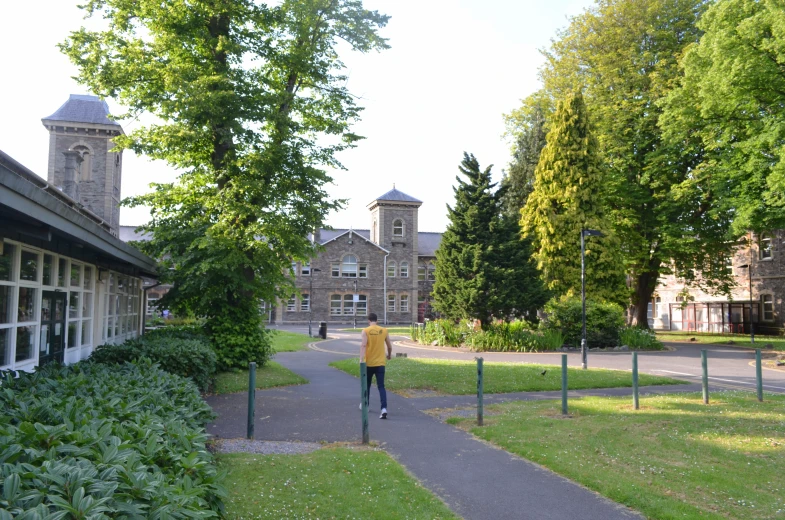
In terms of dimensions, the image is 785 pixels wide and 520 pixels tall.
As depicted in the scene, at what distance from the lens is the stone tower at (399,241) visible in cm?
6106

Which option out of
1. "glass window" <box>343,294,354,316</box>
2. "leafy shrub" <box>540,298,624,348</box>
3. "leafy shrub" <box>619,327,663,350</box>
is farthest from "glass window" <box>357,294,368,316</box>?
"leafy shrub" <box>619,327,663,350</box>

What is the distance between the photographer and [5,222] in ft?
21.2

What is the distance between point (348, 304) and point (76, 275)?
4885cm

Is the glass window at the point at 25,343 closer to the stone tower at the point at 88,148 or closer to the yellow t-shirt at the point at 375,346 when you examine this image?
the yellow t-shirt at the point at 375,346

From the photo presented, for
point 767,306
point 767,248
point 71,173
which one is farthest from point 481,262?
point 767,306

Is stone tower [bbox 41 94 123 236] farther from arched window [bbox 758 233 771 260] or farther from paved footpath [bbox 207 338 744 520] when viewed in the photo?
arched window [bbox 758 233 771 260]

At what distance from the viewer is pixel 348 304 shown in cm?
5994

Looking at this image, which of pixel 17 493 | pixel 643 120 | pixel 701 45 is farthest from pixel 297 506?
pixel 643 120

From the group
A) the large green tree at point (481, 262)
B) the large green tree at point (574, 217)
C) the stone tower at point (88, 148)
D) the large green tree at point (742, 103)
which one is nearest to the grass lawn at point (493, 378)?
the large green tree at point (481, 262)

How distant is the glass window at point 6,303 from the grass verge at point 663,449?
669 centimetres

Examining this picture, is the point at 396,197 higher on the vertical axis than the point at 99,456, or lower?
higher

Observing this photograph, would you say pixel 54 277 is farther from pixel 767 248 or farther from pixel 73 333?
pixel 767 248

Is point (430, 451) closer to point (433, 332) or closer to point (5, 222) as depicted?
point (5, 222)

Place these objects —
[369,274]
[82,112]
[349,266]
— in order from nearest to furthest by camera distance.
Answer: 1. [82,112]
2. [349,266]
3. [369,274]
